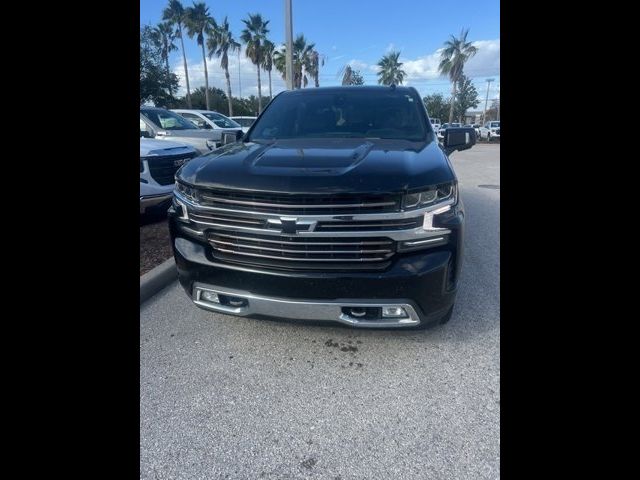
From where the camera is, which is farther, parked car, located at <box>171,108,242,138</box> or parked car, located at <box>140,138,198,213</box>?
parked car, located at <box>171,108,242,138</box>

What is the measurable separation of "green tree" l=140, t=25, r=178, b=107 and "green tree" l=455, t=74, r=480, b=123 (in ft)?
149

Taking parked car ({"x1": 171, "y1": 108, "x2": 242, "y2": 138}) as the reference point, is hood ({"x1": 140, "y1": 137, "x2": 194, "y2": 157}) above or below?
below

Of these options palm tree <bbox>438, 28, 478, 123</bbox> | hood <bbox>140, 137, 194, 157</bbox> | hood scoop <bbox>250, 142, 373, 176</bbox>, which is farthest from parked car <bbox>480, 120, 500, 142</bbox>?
hood scoop <bbox>250, 142, 373, 176</bbox>

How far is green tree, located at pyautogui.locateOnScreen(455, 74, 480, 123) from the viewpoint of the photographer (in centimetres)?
6110

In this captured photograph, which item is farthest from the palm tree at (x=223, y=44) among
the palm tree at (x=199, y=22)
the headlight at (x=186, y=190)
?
the headlight at (x=186, y=190)

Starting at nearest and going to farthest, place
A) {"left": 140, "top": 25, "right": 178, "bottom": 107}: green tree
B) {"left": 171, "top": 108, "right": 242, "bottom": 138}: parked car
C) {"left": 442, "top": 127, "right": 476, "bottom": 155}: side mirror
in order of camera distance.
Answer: {"left": 442, "top": 127, "right": 476, "bottom": 155}: side mirror, {"left": 171, "top": 108, "right": 242, "bottom": 138}: parked car, {"left": 140, "top": 25, "right": 178, "bottom": 107}: green tree

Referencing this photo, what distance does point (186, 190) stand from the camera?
2387 mm

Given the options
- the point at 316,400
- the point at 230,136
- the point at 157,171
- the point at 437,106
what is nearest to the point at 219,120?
the point at 157,171

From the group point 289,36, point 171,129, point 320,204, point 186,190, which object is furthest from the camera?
point 289,36

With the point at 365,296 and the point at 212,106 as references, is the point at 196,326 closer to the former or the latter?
the point at 365,296

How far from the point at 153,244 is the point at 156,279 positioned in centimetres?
117

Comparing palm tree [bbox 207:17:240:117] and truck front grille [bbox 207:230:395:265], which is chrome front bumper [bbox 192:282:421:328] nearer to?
truck front grille [bbox 207:230:395:265]

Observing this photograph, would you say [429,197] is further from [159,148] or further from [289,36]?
[289,36]
